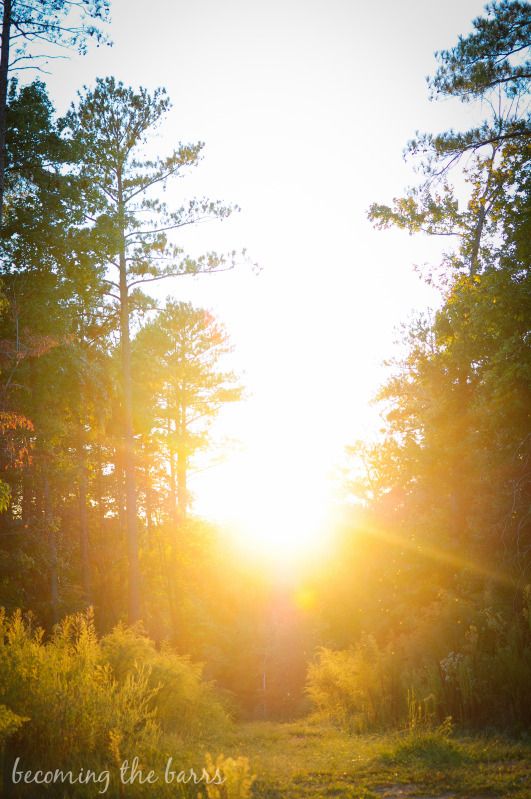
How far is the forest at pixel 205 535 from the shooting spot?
8055mm

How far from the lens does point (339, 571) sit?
1029 inches

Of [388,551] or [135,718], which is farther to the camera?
[388,551]

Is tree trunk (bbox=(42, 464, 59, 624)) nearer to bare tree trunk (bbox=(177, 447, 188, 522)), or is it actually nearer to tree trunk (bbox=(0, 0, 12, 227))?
bare tree trunk (bbox=(177, 447, 188, 522))

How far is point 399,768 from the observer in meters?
8.07

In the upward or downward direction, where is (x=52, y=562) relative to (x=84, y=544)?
downward

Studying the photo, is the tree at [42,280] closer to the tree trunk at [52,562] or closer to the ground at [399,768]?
the tree trunk at [52,562]

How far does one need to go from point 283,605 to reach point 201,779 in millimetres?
26503

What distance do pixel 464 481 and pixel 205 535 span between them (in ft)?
48.0

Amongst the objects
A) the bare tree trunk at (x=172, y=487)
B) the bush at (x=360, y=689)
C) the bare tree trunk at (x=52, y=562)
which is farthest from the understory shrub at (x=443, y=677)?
the bare tree trunk at (x=172, y=487)

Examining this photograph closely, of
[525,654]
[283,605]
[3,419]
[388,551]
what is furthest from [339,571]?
[3,419]

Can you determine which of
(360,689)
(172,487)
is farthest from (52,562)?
(360,689)

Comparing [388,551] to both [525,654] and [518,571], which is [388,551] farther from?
[525,654]

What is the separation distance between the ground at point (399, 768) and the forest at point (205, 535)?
59mm

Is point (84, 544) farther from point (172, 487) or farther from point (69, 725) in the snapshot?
point (69, 725)
